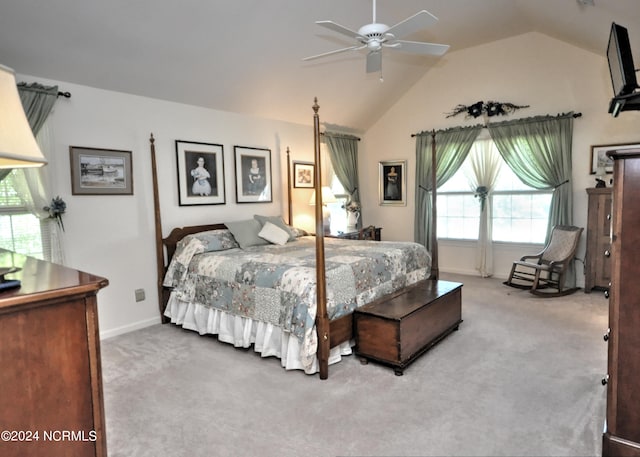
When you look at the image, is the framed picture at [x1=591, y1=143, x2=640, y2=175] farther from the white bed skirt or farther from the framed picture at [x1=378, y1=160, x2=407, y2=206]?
the white bed skirt

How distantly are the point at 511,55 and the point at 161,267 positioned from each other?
5.22 metres

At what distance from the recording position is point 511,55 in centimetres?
533

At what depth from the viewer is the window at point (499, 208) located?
17.7 ft

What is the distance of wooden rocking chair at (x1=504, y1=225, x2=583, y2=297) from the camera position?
465cm

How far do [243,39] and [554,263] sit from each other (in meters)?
4.21

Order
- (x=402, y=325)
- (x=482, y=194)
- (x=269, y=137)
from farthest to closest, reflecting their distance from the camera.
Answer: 1. (x=482, y=194)
2. (x=269, y=137)
3. (x=402, y=325)

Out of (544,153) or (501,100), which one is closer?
(544,153)

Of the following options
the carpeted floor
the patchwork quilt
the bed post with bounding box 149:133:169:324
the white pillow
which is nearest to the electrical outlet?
the bed post with bounding box 149:133:169:324

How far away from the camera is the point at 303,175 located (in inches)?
226

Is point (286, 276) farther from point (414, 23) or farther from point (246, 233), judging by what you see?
point (414, 23)

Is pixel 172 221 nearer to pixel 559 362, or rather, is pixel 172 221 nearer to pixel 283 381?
pixel 283 381

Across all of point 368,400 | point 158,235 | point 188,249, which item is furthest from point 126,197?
point 368,400

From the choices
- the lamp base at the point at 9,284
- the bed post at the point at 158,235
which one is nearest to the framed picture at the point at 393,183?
the bed post at the point at 158,235

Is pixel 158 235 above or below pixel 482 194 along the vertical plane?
below
